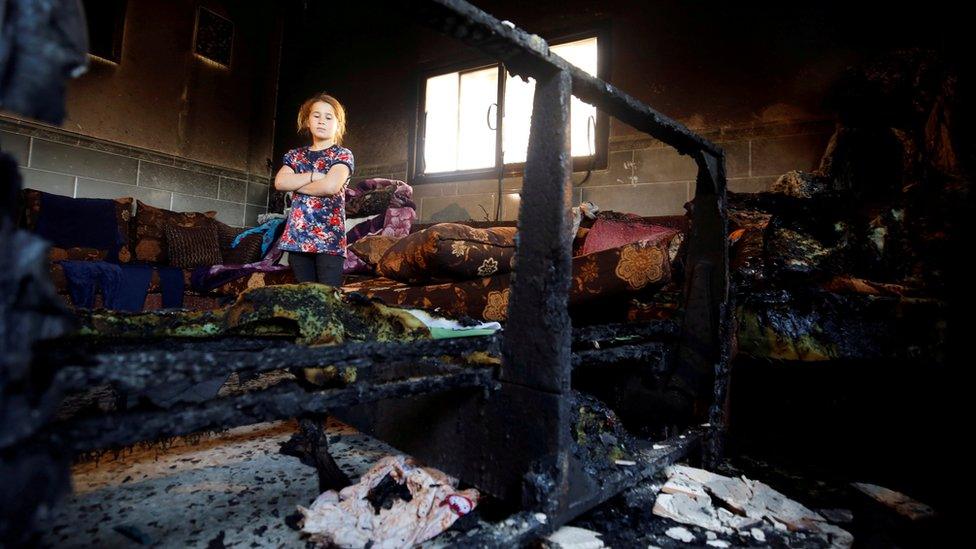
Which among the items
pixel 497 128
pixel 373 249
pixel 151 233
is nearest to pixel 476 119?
pixel 497 128

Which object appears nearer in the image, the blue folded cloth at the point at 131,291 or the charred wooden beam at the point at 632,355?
the charred wooden beam at the point at 632,355

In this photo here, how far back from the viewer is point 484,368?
42.3 inches

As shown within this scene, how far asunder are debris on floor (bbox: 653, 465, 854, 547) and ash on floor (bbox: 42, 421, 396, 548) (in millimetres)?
960

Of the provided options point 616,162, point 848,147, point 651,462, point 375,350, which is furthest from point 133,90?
point 848,147

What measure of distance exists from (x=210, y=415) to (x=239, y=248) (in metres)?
4.62

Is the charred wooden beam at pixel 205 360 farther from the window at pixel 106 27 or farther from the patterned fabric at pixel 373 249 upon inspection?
the window at pixel 106 27

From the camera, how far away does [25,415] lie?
1.49ft

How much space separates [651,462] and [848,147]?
269 cm

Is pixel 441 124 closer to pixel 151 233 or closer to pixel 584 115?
pixel 584 115

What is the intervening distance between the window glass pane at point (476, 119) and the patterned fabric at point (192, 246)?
2.72 meters

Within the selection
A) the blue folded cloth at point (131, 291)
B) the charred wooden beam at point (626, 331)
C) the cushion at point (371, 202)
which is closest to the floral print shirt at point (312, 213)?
the charred wooden beam at point (626, 331)

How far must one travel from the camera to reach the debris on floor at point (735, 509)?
1.13m

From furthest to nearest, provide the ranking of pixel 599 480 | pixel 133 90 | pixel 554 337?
pixel 133 90
pixel 599 480
pixel 554 337

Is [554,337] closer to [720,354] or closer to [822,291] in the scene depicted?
[720,354]
